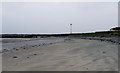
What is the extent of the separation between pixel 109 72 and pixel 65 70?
5.13 ft

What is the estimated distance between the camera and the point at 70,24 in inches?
5315

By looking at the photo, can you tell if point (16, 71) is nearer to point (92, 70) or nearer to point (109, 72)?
point (92, 70)

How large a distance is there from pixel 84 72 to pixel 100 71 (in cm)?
60

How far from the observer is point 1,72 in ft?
28.0

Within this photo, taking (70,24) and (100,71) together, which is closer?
(100,71)

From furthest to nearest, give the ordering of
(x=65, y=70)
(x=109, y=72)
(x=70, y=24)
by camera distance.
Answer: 1. (x=70, y=24)
2. (x=65, y=70)
3. (x=109, y=72)

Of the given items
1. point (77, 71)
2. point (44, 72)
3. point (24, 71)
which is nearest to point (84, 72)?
point (77, 71)

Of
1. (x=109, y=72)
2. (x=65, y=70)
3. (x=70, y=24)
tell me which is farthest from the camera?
(x=70, y=24)

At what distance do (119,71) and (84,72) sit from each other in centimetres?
121

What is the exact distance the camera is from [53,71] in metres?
8.30

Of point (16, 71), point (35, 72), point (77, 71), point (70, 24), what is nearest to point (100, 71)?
point (77, 71)

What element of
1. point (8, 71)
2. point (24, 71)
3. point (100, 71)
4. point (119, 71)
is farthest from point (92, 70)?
point (8, 71)

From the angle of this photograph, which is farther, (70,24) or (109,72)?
(70,24)

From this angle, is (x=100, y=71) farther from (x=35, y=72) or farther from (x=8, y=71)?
(x=8, y=71)
